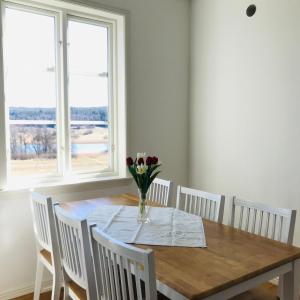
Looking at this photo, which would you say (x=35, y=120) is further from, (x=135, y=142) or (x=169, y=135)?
(x=169, y=135)

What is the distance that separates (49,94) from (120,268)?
2.02m

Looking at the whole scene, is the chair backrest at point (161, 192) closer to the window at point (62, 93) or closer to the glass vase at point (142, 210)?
the window at point (62, 93)

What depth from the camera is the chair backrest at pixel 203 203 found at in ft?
7.27

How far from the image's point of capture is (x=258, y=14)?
9.52 ft

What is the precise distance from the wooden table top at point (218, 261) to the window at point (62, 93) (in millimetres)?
1570

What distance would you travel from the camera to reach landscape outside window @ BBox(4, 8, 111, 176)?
2.74m

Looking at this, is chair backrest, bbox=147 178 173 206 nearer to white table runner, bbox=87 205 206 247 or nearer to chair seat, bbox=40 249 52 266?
white table runner, bbox=87 205 206 247

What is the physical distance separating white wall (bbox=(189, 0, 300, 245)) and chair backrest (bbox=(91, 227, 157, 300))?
6.09 feet

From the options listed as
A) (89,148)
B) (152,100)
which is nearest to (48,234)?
(89,148)

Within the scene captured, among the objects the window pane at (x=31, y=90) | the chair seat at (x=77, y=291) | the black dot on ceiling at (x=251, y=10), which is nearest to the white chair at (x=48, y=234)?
the chair seat at (x=77, y=291)

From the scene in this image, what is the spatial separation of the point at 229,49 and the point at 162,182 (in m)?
1.43

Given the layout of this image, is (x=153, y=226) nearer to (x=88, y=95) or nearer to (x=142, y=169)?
(x=142, y=169)

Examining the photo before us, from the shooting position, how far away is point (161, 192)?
2.80 metres

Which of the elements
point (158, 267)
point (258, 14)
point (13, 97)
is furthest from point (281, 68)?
point (13, 97)
